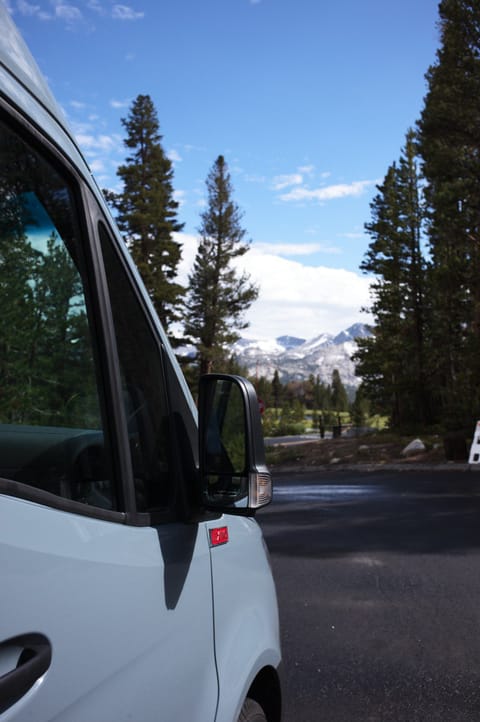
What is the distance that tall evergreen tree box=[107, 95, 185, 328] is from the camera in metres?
39.8

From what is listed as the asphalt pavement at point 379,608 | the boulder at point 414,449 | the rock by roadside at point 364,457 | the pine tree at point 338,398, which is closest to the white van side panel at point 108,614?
the asphalt pavement at point 379,608

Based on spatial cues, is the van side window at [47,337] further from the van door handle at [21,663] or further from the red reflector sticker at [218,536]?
the red reflector sticker at [218,536]

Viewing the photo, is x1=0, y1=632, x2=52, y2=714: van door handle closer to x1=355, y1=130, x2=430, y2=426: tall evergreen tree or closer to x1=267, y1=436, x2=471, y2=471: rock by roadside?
x1=267, y1=436, x2=471, y2=471: rock by roadside

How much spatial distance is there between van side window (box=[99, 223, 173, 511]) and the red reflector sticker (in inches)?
8.9

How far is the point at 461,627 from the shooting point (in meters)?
4.89

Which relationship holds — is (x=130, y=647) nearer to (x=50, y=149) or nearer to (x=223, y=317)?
(x=50, y=149)

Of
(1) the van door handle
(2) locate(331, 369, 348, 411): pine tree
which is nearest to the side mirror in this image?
(1) the van door handle

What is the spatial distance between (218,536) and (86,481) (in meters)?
0.61

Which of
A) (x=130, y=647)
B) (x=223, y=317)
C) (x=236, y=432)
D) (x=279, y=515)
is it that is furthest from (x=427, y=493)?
(x=223, y=317)

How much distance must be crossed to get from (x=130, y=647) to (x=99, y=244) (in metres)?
0.92

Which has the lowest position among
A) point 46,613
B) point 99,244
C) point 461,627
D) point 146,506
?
point 461,627

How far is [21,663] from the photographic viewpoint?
1.14m

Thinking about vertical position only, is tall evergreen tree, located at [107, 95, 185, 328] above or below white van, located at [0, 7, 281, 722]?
above

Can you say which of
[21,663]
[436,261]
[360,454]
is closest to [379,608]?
[21,663]
